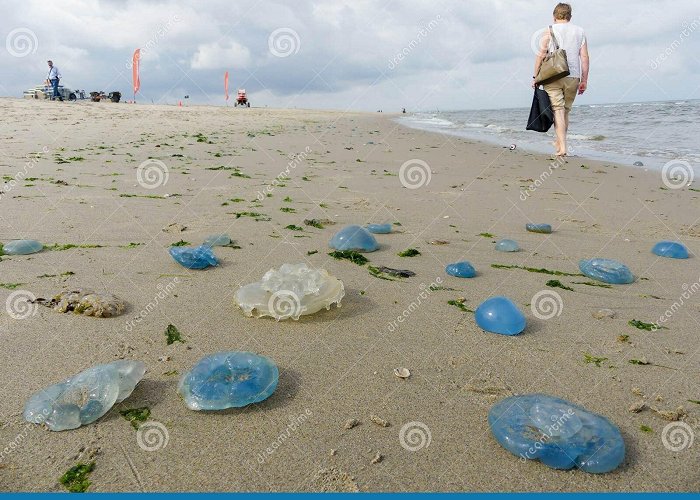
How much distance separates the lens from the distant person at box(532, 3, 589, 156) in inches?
252

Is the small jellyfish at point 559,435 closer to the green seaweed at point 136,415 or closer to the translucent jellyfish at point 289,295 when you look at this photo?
the translucent jellyfish at point 289,295

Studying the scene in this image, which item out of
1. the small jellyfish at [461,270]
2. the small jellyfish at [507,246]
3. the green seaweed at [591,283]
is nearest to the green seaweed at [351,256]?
the small jellyfish at [461,270]

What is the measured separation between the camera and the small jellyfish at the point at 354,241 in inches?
123

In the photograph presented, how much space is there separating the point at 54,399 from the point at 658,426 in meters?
1.85

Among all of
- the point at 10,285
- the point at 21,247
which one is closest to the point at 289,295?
the point at 10,285

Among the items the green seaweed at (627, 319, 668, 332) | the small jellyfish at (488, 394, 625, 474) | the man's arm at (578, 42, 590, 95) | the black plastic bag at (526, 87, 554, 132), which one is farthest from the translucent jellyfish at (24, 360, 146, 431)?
the man's arm at (578, 42, 590, 95)

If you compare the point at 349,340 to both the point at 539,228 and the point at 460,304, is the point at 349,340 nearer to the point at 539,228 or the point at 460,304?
the point at 460,304

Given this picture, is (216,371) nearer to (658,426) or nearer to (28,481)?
(28,481)

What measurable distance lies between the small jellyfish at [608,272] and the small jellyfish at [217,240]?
2191mm

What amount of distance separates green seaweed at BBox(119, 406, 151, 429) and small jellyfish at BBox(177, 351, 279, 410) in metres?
0.12

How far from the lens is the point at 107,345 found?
1900mm

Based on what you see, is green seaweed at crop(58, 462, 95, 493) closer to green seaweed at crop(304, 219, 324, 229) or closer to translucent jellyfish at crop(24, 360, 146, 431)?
translucent jellyfish at crop(24, 360, 146, 431)

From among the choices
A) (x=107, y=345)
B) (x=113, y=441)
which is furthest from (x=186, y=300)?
(x=113, y=441)

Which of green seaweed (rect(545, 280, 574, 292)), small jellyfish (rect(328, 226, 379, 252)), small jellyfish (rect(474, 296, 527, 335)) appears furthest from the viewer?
small jellyfish (rect(328, 226, 379, 252))
